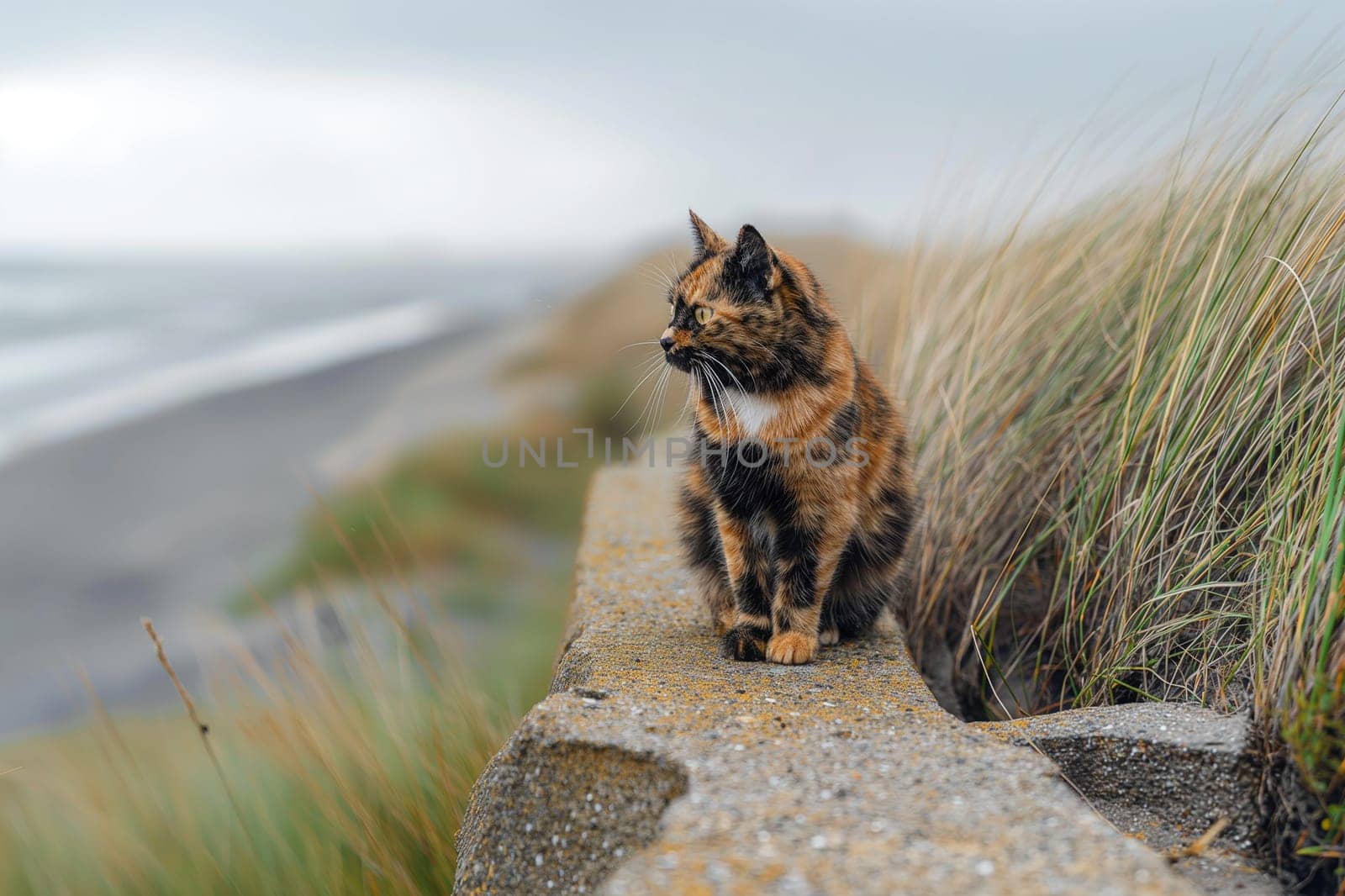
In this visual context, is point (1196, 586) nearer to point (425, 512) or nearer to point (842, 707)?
point (842, 707)

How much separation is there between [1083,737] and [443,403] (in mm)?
7782

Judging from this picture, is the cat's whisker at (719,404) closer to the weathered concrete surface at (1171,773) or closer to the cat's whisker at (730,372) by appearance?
the cat's whisker at (730,372)

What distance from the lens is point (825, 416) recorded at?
2439 millimetres

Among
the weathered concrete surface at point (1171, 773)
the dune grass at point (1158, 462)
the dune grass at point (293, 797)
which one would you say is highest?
the dune grass at point (1158, 462)

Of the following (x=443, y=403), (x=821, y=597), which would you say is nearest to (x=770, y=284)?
(x=821, y=597)

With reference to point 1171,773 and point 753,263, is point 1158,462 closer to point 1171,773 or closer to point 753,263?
point 1171,773

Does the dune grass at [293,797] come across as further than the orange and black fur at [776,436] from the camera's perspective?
Yes

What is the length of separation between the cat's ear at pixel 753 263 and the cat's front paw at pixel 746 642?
32.4 inches

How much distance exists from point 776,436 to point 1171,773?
1069 millimetres

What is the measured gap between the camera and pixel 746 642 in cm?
250

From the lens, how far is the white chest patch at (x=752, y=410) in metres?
2.44

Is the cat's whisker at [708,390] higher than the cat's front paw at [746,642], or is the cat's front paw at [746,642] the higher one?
the cat's whisker at [708,390]

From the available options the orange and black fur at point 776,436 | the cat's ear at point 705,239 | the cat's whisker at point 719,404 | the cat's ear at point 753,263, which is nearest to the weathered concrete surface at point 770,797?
the orange and black fur at point 776,436

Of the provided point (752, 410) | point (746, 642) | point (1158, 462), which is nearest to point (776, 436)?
point (752, 410)
